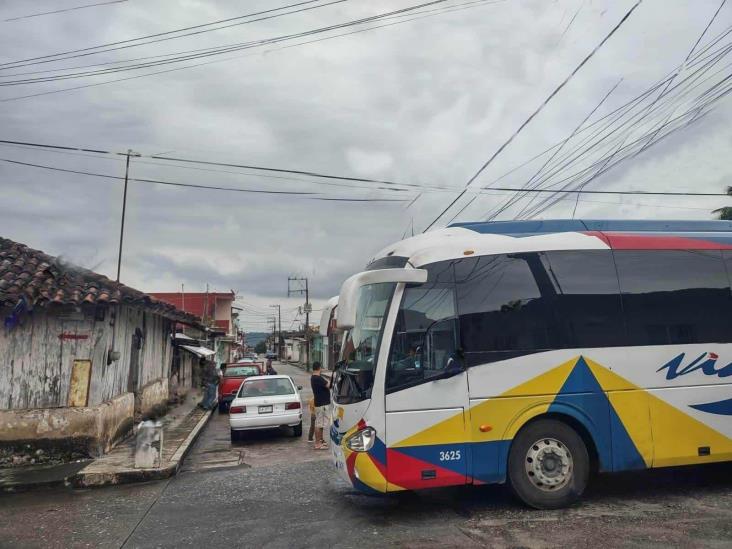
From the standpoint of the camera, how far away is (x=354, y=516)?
A: 263 inches

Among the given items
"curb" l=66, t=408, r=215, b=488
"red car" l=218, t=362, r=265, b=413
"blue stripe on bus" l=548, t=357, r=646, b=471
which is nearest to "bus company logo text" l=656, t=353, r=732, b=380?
"blue stripe on bus" l=548, t=357, r=646, b=471

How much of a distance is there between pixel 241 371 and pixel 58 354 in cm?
1180

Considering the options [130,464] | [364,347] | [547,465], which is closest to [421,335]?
[364,347]

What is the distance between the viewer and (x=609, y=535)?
5.75m

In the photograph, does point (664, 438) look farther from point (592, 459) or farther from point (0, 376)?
point (0, 376)

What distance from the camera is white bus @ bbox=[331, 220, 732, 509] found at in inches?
253

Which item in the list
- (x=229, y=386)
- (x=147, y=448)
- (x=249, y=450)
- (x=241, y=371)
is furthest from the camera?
(x=241, y=371)

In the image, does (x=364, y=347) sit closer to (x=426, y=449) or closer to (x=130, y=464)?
(x=426, y=449)

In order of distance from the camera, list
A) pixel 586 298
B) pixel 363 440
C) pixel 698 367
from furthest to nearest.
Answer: pixel 698 367 < pixel 586 298 < pixel 363 440

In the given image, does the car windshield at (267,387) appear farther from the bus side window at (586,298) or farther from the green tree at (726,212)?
the green tree at (726,212)

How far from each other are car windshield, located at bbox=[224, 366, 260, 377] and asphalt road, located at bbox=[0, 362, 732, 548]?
513 inches

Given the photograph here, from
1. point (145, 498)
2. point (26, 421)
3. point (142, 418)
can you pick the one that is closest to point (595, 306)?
point (145, 498)

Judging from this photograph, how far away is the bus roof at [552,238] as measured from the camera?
A: 696 cm

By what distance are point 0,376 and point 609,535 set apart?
1019 centimetres
